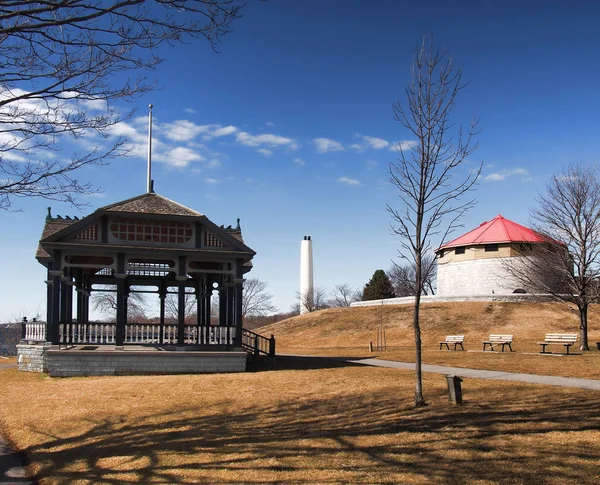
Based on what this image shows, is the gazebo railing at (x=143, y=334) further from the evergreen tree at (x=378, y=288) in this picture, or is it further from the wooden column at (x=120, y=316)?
the evergreen tree at (x=378, y=288)

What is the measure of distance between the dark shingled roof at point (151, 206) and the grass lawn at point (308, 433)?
6624 millimetres

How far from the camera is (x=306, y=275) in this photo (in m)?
78.0

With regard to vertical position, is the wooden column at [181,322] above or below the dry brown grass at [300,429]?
above

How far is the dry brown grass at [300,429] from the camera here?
7730mm

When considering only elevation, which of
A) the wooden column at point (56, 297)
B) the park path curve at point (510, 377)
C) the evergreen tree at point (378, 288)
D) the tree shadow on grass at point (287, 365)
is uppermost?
the evergreen tree at point (378, 288)

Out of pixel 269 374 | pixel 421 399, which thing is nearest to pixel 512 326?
pixel 269 374

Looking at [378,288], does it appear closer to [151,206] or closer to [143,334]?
[143,334]

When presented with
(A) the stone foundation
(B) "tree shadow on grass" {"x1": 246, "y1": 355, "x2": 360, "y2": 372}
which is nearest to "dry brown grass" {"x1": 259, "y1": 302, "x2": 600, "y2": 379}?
(B) "tree shadow on grass" {"x1": 246, "y1": 355, "x2": 360, "y2": 372}

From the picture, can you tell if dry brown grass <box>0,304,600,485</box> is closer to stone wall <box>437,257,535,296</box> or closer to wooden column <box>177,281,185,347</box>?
wooden column <box>177,281,185,347</box>

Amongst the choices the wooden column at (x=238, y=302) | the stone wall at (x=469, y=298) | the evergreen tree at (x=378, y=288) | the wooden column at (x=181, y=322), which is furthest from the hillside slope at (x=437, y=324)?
the wooden column at (x=181, y=322)

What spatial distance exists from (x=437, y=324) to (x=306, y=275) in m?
32.9

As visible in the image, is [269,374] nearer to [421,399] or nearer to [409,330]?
[421,399]

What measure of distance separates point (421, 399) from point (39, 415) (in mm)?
8306

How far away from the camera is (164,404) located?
1352 centimetres
